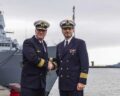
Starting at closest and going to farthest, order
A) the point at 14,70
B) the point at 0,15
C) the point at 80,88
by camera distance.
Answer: the point at 80,88 → the point at 14,70 → the point at 0,15

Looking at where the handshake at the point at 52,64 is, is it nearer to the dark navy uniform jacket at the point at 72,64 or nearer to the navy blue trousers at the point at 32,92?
the dark navy uniform jacket at the point at 72,64

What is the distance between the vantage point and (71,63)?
26.2 feet

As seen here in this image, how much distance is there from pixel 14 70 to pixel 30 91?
63.1 feet

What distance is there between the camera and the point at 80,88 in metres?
7.85

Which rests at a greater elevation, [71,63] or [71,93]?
[71,63]

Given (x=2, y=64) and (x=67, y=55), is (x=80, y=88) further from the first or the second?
(x=2, y=64)

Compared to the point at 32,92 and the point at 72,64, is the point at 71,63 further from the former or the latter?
the point at 32,92

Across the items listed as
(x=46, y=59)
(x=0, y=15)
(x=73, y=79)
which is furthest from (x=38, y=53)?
(x=0, y=15)

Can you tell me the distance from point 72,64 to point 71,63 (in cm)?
2

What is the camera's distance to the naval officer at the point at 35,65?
8.09 m

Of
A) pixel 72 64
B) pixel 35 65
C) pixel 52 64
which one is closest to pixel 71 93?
pixel 72 64

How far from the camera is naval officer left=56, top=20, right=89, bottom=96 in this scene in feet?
26.0

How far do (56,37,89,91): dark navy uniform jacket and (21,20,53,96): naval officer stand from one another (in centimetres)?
30

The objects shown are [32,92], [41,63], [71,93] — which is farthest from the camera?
[32,92]
